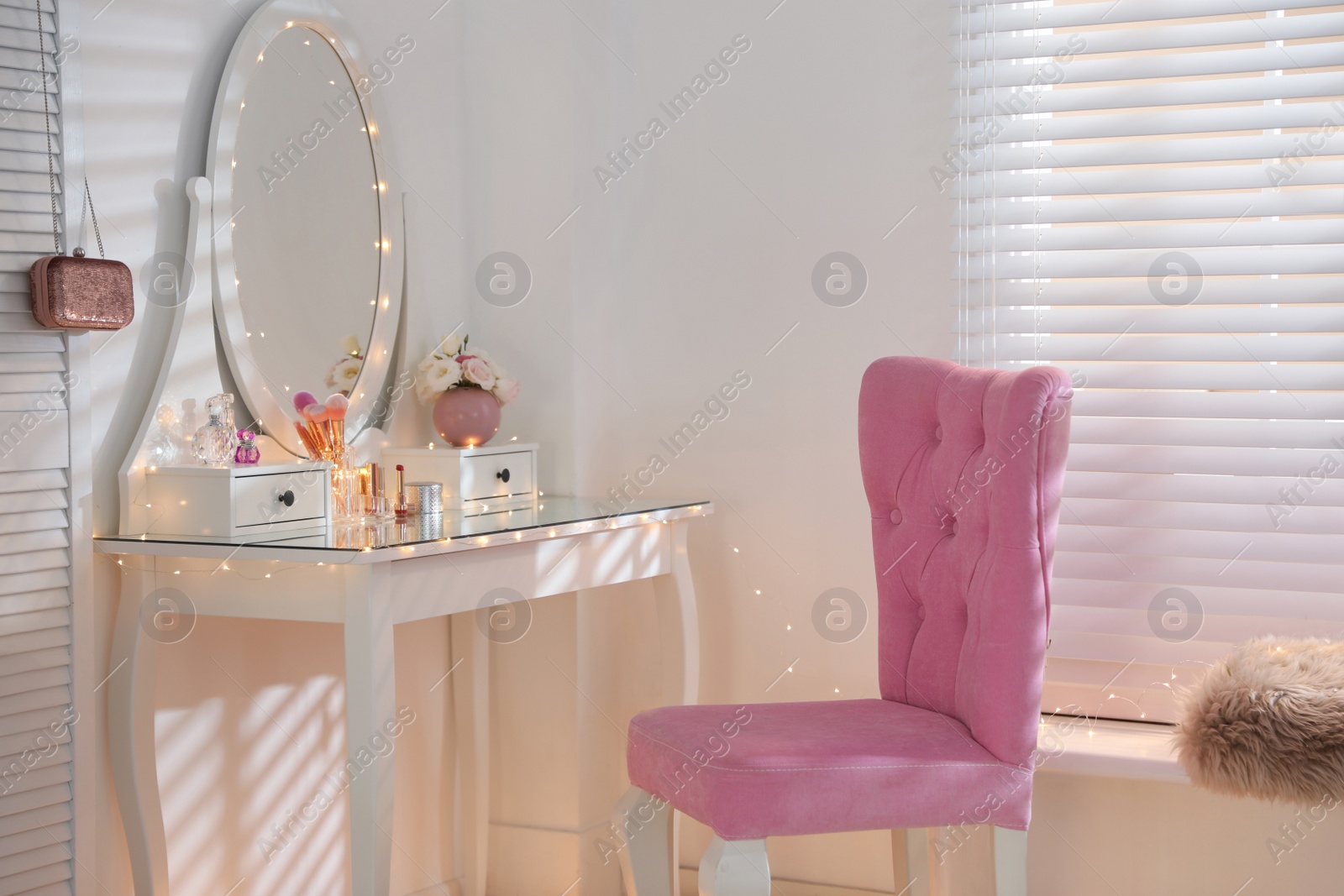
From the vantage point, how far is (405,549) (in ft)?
5.51

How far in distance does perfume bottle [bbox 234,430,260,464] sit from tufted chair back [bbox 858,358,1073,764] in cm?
97

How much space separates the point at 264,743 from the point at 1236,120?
2041 mm

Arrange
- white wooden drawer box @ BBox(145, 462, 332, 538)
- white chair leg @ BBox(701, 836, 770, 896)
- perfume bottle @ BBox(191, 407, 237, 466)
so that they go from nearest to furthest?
white chair leg @ BBox(701, 836, 770, 896) < white wooden drawer box @ BBox(145, 462, 332, 538) < perfume bottle @ BBox(191, 407, 237, 466)

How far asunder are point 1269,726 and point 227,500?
1563 mm

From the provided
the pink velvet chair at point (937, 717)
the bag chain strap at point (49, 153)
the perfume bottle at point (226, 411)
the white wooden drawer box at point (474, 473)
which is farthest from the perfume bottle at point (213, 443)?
the pink velvet chair at point (937, 717)

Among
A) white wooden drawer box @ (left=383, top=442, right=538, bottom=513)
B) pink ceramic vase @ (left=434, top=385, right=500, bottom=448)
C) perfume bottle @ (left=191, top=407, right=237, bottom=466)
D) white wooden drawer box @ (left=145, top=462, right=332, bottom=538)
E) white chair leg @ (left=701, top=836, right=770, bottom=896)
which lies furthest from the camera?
pink ceramic vase @ (left=434, top=385, right=500, bottom=448)

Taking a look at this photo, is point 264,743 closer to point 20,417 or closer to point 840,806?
point 20,417

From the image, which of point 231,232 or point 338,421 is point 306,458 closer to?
point 338,421

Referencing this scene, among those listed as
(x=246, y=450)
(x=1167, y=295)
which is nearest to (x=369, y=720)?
(x=246, y=450)

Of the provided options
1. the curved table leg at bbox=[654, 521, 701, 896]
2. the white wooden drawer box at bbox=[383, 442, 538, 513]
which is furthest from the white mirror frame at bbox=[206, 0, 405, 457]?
the curved table leg at bbox=[654, 521, 701, 896]

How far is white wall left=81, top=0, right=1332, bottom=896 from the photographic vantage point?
235cm

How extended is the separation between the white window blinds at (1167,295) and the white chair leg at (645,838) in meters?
0.88

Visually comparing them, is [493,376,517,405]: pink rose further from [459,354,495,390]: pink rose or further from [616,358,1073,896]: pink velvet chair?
[616,358,1073,896]: pink velvet chair

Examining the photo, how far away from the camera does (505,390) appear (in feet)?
7.70
